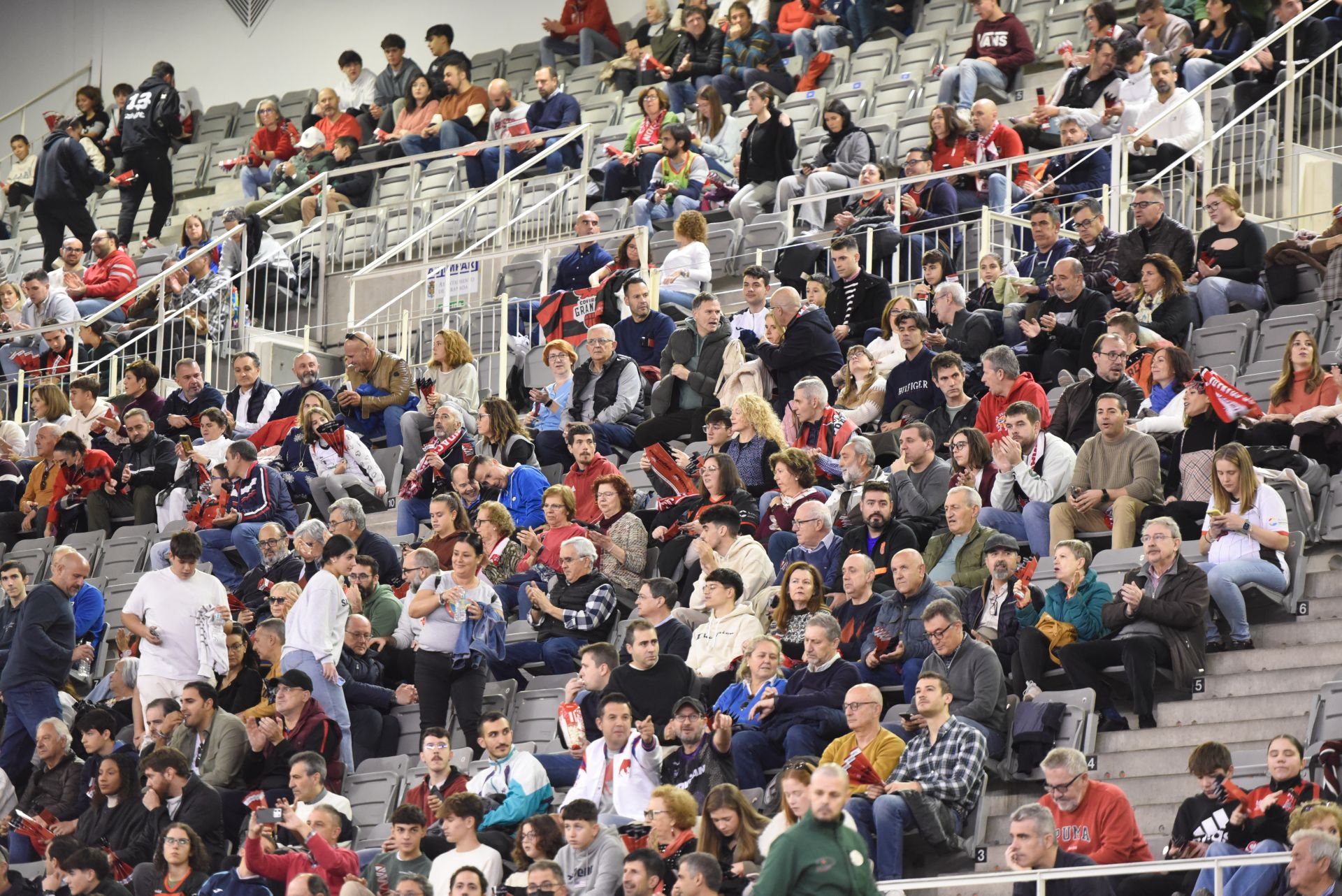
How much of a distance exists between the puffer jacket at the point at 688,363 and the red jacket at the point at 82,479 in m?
3.48

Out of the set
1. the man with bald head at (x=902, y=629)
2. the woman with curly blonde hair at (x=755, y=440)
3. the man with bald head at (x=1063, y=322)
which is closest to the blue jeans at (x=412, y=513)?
the woman with curly blonde hair at (x=755, y=440)

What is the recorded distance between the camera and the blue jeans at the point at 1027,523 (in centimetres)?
1030

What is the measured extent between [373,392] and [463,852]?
5.13 m

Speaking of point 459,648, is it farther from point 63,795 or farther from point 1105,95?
point 1105,95

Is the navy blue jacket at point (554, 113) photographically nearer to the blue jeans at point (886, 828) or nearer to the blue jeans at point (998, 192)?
the blue jeans at point (998, 192)

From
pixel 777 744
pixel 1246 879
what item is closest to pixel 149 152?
pixel 777 744

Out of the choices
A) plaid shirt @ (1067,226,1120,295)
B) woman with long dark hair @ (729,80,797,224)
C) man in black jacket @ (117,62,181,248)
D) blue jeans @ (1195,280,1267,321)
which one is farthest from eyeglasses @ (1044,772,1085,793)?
man in black jacket @ (117,62,181,248)

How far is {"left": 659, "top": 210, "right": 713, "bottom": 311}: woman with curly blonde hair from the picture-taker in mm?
14359

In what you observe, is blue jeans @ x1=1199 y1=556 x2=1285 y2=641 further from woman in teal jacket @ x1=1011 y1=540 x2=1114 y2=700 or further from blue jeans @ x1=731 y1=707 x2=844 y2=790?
blue jeans @ x1=731 y1=707 x2=844 y2=790

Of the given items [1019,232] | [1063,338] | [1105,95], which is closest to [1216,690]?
[1063,338]

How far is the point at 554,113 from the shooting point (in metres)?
18.0

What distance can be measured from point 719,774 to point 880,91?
8.74 meters

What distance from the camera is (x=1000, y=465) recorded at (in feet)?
34.5

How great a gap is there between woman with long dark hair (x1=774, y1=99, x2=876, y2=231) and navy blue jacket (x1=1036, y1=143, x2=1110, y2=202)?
151cm
